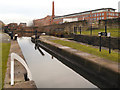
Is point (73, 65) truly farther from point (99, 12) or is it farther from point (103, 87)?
point (99, 12)

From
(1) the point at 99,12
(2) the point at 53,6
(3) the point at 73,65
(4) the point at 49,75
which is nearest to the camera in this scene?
(4) the point at 49,75

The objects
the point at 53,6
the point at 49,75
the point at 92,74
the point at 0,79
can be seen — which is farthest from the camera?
the point at 53,6

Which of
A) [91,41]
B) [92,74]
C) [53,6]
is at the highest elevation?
[53,6]

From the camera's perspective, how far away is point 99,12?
5716cm

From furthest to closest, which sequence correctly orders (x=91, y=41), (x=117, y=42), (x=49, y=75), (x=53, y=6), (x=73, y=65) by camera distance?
1. (x=53, y=6)
2. (x=91, y=41)
3. (x=117, y=42)
4. (x=73, y=65)
5. (x=49, y=75)

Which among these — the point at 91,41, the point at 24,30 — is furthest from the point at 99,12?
the point at 91,41

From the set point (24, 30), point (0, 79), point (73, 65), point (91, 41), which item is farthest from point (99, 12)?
point (0, 79)

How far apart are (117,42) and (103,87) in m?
4.66

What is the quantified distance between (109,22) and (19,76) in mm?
15743

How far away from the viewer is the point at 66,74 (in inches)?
256

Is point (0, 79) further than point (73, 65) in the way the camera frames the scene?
No

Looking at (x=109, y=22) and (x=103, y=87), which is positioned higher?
(x=109, y=22)

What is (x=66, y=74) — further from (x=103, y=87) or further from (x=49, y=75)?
(x=103, y=87)

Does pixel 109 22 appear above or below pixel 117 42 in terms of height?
above
